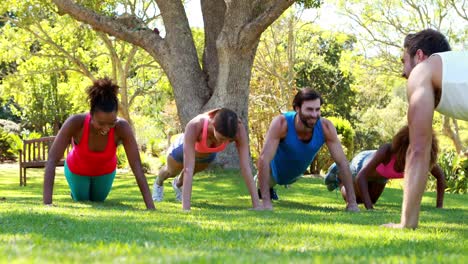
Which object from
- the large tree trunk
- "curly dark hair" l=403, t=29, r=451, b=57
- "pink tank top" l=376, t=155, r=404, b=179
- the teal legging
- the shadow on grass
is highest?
the large tree trunk

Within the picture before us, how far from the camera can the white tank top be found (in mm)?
5426

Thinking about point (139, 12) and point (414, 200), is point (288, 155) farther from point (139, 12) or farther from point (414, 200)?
point (139, 12)

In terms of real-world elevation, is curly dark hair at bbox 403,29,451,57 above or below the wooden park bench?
above

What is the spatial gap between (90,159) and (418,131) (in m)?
5.37

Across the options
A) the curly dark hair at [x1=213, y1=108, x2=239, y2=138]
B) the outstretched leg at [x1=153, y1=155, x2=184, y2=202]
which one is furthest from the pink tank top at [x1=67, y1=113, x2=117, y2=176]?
the curly dark hair at [x1=213, y1=108, x2=239, y2=138]

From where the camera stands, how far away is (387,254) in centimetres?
415

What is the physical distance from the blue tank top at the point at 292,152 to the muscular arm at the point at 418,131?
384cm

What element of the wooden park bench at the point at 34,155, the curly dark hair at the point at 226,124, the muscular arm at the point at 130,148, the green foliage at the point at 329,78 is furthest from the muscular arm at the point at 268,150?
the green foliage at the point at 329,78

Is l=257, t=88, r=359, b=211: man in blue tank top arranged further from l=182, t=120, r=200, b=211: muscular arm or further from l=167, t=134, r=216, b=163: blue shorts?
l=182, t=120, r=200, b=211: muscular arm

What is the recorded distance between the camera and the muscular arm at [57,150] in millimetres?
8648

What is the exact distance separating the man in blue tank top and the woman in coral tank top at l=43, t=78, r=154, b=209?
→ 1701 mm

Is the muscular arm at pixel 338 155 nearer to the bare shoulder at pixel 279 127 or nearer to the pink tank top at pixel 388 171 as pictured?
the bare shoulder at pixel 279 127

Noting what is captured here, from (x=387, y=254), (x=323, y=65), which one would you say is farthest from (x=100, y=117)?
(x=323, y=65)

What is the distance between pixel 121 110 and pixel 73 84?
7.18 meters
